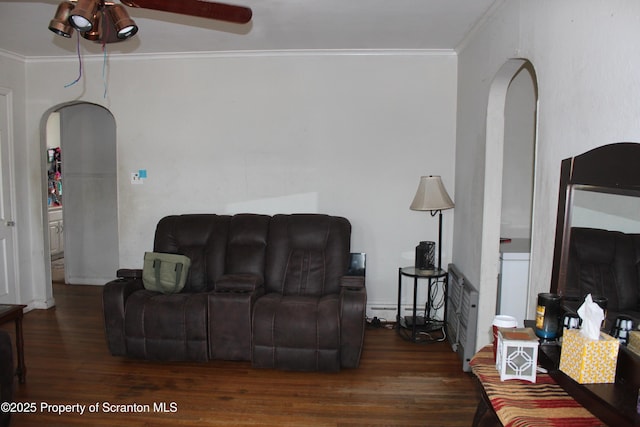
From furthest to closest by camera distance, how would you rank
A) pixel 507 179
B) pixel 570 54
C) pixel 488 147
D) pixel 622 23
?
1. pixel 507 179
2. pixel 488 147
3. pixel 570 54
4. pixel 622 23

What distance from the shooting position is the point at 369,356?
3693 millimetres

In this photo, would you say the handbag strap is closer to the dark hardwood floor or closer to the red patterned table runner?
the dark hardwood floor

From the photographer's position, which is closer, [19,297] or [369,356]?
[369,356]

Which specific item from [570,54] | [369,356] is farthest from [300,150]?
[570,54]

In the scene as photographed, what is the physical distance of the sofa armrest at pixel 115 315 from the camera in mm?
3562

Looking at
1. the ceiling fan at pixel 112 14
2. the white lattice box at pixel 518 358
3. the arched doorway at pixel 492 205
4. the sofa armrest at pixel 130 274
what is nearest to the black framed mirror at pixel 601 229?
the white lattice box at pixel 518 358

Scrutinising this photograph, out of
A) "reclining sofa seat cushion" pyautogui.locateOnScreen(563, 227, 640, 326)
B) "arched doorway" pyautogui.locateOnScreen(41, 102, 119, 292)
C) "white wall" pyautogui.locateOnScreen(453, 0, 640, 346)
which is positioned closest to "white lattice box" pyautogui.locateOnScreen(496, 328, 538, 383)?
"reclining sofa seat cushion" pyautogui.locateOnScreen(563, 227, 640, 326)

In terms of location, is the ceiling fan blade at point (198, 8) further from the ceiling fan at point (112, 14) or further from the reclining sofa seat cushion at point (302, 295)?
the reclining sofa seat cushion at point (302, 295)

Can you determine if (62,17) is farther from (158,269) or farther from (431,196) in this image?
(431,196)

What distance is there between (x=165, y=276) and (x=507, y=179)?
3014 millimetres

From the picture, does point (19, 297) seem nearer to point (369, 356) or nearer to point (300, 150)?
point (300, 150)

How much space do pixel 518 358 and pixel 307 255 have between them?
7.92ft

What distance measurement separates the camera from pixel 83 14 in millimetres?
1988

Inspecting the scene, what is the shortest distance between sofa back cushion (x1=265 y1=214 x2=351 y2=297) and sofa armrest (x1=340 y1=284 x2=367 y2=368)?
1.44 ft
